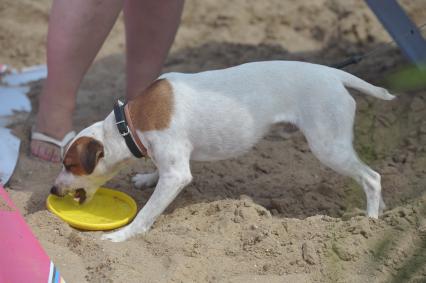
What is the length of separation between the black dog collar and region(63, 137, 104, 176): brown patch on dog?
0.14 meters

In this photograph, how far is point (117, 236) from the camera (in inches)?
131

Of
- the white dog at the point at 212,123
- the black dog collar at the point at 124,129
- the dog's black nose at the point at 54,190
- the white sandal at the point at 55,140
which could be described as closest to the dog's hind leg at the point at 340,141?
the white dog at the point at 212,123

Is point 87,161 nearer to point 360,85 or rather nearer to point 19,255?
point 19,255

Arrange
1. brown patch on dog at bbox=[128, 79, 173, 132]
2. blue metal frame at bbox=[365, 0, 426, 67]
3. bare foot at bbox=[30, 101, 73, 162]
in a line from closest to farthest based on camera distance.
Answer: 1. brown patch on dog at bbox=[128, 79, 173, 132]
2. bare foot at bbox=[30, 101, 73, 162]
3. blue metal frame at bbox=[365, 0, 426, 67]

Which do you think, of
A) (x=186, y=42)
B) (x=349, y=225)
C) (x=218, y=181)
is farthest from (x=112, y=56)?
(x=349, y=225)

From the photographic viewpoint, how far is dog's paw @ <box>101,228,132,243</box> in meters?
3.30

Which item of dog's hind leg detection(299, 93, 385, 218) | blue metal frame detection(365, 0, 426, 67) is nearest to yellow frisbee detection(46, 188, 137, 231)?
dog's hind leg detection(299, 93, 385, 218)

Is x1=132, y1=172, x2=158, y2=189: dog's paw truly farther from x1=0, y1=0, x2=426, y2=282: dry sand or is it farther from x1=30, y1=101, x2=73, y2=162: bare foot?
x1=30, y1=101, x2=73, y2=162: bare foot

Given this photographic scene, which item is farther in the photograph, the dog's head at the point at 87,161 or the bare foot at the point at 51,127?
the bare foot at the point at 51,127

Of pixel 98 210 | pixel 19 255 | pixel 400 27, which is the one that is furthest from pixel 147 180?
pixel 400 27

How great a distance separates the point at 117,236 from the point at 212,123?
76cm

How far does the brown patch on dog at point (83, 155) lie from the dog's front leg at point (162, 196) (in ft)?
1.12

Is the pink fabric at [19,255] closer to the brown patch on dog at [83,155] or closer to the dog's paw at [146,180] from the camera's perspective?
the brown patch on dog at [83,155]

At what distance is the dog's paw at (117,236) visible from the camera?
10.8 ft
